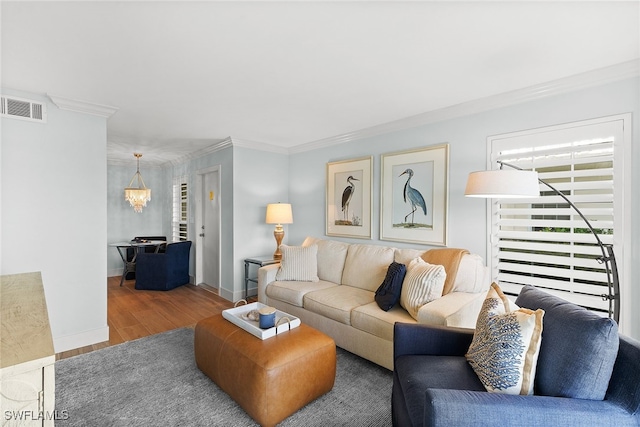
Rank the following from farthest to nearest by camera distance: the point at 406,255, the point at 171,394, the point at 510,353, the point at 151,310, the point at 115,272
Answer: the point at 115,272 → the point at 151,310 → the point at 406,255 → the point at 171,394 → the point at 510,353

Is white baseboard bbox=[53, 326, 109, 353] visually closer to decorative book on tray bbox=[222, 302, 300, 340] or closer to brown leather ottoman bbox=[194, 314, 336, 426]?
brown leather ottoman bbox=[194, 314, 336, 426]

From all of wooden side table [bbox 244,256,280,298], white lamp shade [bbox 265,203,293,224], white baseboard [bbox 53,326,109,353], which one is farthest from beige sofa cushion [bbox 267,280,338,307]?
white baseboard [bbox 53,326,109,353]

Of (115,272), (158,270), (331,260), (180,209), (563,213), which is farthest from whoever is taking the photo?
(115,272)

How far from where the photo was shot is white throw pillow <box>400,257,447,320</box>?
242cm

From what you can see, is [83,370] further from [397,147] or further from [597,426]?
[397,147]

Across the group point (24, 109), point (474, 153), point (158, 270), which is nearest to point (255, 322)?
point (474, 153)

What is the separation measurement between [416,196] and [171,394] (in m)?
2.83

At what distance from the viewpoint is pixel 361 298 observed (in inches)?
118

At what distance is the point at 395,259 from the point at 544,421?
217 centimetres

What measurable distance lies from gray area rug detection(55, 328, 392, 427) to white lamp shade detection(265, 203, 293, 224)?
202cm

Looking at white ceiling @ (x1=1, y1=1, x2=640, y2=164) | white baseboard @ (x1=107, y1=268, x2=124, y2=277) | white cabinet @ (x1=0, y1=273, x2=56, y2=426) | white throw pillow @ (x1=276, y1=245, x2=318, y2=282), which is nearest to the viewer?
white cabinet @ (x1=0, y1=273, x2=56, y2=426)

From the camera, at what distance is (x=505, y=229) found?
277 centimetres

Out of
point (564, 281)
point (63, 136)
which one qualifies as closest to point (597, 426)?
point (564, 281)

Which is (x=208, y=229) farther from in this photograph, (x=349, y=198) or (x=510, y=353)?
(x=510, y=353)
